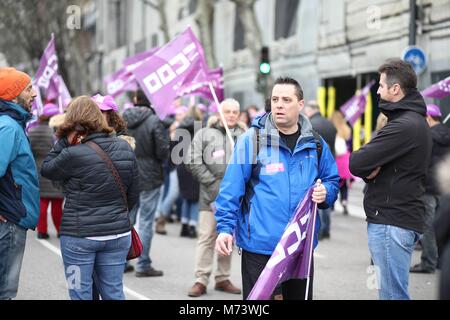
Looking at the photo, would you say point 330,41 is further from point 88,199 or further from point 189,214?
point 88,199

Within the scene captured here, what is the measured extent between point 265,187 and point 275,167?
143mm

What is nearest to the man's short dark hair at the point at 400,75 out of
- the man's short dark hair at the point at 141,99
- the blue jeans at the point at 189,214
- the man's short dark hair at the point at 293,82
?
the man's short dark hair at the point at 293,82

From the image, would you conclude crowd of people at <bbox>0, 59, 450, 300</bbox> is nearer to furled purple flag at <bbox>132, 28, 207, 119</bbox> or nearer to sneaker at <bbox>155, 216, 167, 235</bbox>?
furled purple flag at <bbox>132, 28, 207, 119</bbox>

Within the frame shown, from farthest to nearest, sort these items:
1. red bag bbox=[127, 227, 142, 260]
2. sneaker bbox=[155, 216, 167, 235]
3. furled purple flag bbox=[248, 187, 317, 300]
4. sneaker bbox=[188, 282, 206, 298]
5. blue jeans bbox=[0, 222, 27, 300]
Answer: sneaker bbox=[155, 216, 167, 235]
sneaker bbox=[188, 282, 206, 298]
red bag bbox=[127, 227, 142, 260]
blue jeans bbox=[0, 222, 27, 300]
furled purple flag bbox=[248, 187, 317, 300]

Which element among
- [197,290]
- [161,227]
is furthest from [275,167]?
[161,227]

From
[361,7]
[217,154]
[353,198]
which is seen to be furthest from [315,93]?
[217,154]

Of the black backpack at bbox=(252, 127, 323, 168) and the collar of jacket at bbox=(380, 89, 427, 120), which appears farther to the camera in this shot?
the collar of jacket at bbox=(380, 89, 427, 120)

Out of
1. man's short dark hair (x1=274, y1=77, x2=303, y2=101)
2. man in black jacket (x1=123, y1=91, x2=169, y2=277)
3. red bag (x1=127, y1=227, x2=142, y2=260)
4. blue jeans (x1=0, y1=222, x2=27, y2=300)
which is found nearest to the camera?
man's short dark hair (x1=274, y1=77, x2=303, y2=101)

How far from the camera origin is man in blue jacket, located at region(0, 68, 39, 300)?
5.41m

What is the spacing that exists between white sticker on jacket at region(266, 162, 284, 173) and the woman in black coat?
1.12 meters

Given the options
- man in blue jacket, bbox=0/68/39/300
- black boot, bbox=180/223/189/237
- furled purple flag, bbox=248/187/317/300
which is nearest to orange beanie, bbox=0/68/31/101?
man in blue jacket, bbox=0/68/39/300

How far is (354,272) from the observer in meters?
9.48

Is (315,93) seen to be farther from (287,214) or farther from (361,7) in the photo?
(287,214)

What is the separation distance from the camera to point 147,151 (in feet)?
30.1
